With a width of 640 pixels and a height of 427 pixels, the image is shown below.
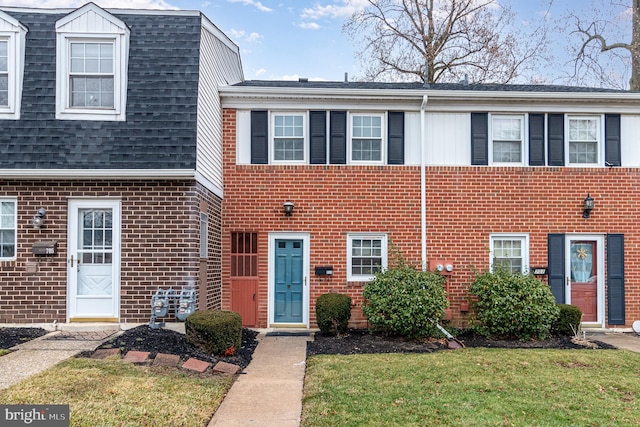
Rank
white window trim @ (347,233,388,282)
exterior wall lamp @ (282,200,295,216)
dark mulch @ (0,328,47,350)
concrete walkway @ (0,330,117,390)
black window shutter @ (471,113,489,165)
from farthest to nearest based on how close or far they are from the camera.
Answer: black window shutter @ (471,113,489,165) → white window trim @ (347,233,388,282) → exterior wall lamp @ (282,200,295,216) → dark mulch @ (0,328,47,350) → concrete walkway @ (0,330,117,390)

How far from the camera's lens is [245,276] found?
11406 millimetres

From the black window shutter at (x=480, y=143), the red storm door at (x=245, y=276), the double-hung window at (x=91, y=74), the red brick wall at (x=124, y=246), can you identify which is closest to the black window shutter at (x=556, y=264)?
the black window shutter at (x=480, y=143)

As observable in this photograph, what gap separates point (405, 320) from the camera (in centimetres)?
952

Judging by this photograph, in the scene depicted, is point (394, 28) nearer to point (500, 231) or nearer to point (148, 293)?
point (500, 231)

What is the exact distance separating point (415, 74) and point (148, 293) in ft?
50.9

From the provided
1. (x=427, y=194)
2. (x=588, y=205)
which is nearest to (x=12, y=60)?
(x=427, y=194)

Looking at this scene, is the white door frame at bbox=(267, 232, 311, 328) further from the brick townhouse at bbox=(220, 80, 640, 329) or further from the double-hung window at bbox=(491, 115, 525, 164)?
the double-hung window at bbox=(491, 115, 525, 164)

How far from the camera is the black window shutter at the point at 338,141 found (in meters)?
11.5

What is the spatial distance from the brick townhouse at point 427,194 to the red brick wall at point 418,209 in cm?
2

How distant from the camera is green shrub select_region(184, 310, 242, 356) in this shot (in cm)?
773

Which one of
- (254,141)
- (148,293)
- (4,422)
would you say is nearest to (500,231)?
(254,141)

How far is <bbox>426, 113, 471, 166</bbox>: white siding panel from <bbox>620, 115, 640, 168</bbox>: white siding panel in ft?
11.1

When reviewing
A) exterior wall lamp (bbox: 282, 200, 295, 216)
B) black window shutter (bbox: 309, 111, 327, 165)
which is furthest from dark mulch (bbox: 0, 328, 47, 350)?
black window shutter (bbox: 309, 111, 327, 165)

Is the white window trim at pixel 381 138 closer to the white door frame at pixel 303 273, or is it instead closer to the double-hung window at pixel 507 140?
the white door frame at pixel 303 273
